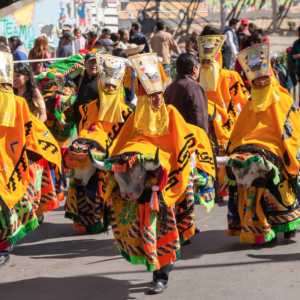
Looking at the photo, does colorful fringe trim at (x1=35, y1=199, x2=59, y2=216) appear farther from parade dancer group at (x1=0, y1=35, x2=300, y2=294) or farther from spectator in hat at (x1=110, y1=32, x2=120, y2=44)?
spectator in hat at (x1=110, y1=32, x2=120, y2=44)

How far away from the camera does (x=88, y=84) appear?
7109mm

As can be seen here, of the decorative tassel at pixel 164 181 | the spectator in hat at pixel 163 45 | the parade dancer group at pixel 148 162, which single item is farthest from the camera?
the spectator in hat at pixel 163 45

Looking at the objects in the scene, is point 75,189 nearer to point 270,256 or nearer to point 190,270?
point 190,270

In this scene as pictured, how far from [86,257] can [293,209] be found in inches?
87.2

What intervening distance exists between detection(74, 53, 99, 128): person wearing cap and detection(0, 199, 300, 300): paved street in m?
1.69

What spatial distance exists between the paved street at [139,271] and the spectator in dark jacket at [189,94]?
4.53ft

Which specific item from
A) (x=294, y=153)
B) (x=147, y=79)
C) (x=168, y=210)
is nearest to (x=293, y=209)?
(x=294, y=153)

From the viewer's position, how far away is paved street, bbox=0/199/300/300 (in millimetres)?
4742

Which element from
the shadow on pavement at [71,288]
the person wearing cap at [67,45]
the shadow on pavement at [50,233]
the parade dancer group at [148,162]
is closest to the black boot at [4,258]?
the parade dancer group at [148,162]

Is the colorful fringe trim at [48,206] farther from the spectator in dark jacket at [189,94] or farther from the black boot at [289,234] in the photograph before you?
the black boot at [289,234]

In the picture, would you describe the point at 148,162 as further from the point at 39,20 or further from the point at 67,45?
the point at 39,20

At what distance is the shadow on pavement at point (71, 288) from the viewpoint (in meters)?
4.79

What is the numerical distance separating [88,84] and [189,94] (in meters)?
1.56

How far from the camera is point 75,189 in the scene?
6789 millimetres
